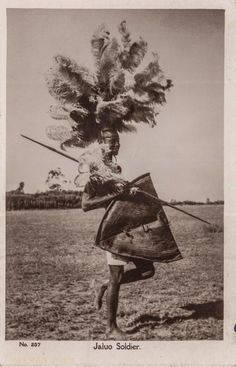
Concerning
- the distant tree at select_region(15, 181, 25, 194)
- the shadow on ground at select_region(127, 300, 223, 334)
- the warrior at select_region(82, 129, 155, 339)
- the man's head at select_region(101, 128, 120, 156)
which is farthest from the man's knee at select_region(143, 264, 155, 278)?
the distant tree at select_region(15, 181, 25, 194)

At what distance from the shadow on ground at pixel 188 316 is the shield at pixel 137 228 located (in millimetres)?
217

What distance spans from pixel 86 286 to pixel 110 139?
562 millimetres

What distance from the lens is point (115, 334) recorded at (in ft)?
5.61

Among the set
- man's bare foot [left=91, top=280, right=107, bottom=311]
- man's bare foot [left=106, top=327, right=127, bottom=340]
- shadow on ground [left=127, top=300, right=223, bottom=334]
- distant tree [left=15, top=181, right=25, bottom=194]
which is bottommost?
man's bare foot [left=106, top=327, right=127, bottom=340]

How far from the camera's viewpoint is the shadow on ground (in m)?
1.72

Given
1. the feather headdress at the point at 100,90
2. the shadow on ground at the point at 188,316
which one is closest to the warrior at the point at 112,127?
the feather headdress at the point at 100,90

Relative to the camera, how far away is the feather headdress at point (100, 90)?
1730mm

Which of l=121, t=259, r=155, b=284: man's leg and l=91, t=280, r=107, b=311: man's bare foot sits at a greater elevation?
l=121, t=259, r=155, b=284: man's leg

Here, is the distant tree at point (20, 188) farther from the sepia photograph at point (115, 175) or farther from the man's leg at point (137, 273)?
the man's leg at point (137, 273)

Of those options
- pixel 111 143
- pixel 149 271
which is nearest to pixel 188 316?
pixel 149 271

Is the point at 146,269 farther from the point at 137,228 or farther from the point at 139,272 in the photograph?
the point at 137,228

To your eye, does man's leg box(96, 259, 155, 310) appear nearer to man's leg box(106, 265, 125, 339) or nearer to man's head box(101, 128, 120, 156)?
man's leg box(106, 265, 125, 339)
